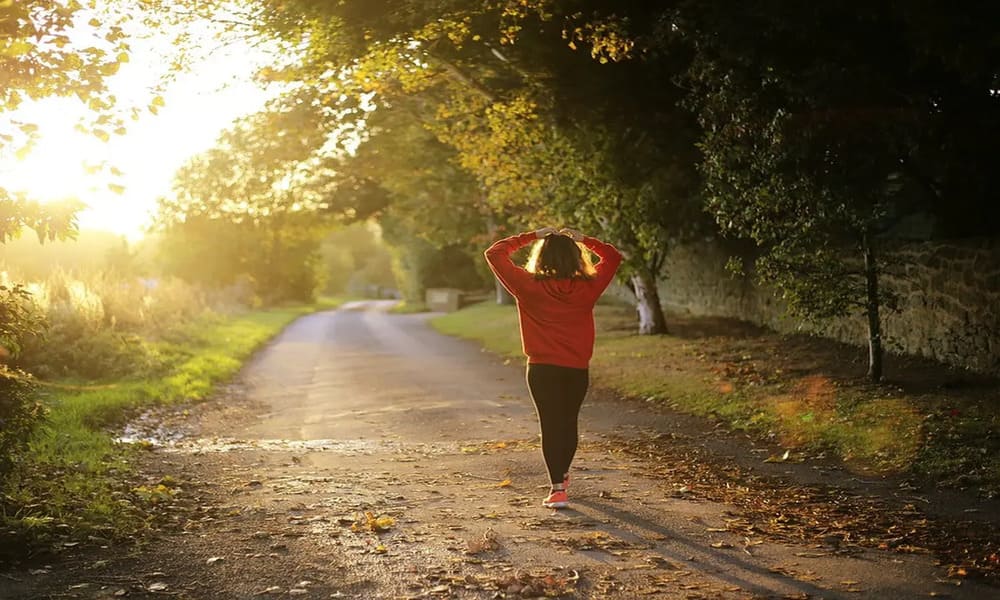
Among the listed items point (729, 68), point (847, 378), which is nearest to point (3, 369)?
point (729, 68)

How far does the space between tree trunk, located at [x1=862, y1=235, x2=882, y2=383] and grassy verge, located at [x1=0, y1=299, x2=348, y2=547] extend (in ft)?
29.0

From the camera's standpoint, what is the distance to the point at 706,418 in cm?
1302

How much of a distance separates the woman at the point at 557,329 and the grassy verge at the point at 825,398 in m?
3.18

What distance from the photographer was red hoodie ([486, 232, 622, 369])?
7.73m

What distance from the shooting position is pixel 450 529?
7.05 metres

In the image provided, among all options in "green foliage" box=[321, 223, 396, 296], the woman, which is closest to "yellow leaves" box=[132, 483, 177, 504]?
the woman

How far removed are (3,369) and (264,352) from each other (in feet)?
67.0

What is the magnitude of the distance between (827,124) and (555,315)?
19.0 feet

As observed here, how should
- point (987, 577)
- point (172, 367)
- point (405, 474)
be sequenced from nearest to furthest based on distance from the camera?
point (987, 577), point (405, 474), point (172, 367)

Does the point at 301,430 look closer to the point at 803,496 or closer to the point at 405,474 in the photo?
the point at 405,474

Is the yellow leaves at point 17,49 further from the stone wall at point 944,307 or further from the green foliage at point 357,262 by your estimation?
the green foliage at point 357,262

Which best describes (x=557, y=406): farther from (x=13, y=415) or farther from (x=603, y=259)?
(x=13, y=415)

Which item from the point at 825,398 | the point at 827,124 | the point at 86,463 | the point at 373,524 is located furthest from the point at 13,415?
A: the point at 825,398

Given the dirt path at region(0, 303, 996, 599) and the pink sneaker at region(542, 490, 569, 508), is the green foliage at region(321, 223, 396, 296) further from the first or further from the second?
the pink sneaker at region(542, 490, 569, 508)
